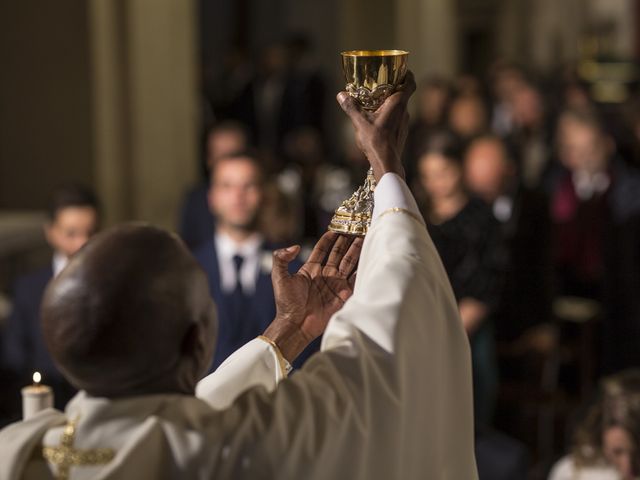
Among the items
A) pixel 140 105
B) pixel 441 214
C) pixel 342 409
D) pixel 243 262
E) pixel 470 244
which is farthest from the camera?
pixel 140 105

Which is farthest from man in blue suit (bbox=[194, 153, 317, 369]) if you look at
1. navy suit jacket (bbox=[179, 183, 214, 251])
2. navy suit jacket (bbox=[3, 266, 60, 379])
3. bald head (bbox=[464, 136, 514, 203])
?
bald head (bbox=[464, 136, 514, 203])

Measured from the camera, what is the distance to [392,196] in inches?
82.1

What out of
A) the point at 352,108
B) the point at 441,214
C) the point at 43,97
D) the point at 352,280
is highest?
the point at 352,108

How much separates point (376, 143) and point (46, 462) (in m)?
0.77

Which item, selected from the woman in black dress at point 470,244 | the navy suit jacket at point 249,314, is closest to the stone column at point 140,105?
the woman in black dress at point 470,244

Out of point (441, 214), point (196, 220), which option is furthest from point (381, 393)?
point (196, 220)

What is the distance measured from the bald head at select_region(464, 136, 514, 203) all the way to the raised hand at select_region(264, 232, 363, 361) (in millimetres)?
4346

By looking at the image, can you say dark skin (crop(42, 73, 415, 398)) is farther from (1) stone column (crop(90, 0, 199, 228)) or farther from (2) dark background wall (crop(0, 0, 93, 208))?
(2) dark background wall (crop(0, 0, 93, 208))

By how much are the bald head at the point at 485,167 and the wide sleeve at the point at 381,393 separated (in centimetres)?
454

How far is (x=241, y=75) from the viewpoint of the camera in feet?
45.7

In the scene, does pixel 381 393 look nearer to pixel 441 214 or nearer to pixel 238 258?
pixel 238 258

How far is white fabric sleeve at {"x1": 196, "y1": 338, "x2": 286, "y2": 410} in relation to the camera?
2.13 meters

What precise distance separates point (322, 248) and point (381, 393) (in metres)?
0.45

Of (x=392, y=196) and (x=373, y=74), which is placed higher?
(x=373, y=74)
